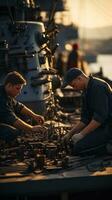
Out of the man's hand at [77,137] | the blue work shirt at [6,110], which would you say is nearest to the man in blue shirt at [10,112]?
the blue work shirt at [6,110]

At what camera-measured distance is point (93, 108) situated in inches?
303

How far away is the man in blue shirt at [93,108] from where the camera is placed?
7559mm

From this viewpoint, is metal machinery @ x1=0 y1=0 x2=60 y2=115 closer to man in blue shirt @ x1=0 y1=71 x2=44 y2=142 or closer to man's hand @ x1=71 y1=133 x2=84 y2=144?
man in blue shirt @ x1=0 y1=71 x2=44 y2=142

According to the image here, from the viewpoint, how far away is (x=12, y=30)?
10.4m

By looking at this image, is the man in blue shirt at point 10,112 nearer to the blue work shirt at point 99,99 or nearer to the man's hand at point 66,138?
the man's hand at point 66,138

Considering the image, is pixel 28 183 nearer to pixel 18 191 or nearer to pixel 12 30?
pixel 18 191

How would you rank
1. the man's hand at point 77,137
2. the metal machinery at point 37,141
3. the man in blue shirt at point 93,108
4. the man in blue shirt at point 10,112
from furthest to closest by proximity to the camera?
the man in blue shirt at point 10,112, the man's hand at point 77,137, the man in blue shirt at point 93,108, the metal machinery at point 37,141

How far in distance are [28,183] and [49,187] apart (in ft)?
0.84

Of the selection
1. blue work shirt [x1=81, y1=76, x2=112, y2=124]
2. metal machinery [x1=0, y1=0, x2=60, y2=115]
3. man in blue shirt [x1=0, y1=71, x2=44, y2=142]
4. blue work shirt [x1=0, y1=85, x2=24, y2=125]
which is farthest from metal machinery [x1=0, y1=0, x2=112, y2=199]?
blue work shirt [x1=81, y1=76, x2=112, y2=124]

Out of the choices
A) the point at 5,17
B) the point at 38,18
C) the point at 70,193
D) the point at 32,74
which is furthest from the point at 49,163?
the point at 38,18

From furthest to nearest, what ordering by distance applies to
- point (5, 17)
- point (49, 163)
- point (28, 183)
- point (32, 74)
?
point (5, 17) → point (32, 74) → point (49, 163) → point (28, 183)

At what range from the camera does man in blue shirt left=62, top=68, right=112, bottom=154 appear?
7559 mm

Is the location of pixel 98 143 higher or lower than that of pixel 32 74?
lower

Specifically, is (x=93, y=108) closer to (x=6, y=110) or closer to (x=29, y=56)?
(x=6, y=110)
